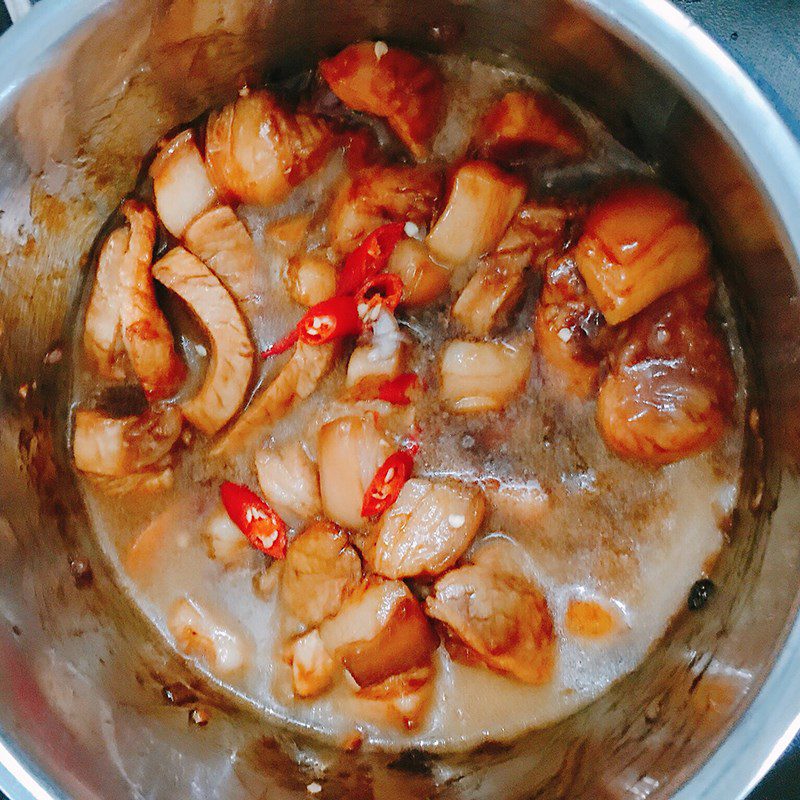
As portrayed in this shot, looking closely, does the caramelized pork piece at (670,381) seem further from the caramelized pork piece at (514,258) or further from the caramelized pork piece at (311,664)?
the caramelized pork piece at (311,664)

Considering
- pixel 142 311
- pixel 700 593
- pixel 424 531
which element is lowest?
pixel 700 593

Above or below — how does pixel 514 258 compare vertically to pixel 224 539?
above

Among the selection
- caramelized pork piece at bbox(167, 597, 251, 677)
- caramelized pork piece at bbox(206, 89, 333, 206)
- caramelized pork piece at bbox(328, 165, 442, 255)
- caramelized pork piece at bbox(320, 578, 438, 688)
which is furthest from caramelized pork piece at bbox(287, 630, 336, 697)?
caramelized pork piece at bbox(206, 89, 333, 206)

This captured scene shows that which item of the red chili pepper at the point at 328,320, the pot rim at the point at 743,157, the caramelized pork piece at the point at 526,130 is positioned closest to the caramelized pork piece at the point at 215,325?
the red chili pepper at the point at 328,320

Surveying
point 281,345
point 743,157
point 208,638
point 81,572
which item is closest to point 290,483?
point 281,345

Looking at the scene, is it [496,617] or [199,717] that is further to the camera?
[199,717]

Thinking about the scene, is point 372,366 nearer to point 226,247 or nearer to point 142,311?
point 226,247

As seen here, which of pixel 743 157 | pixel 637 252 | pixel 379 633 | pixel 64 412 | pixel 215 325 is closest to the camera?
pixel 743 157
